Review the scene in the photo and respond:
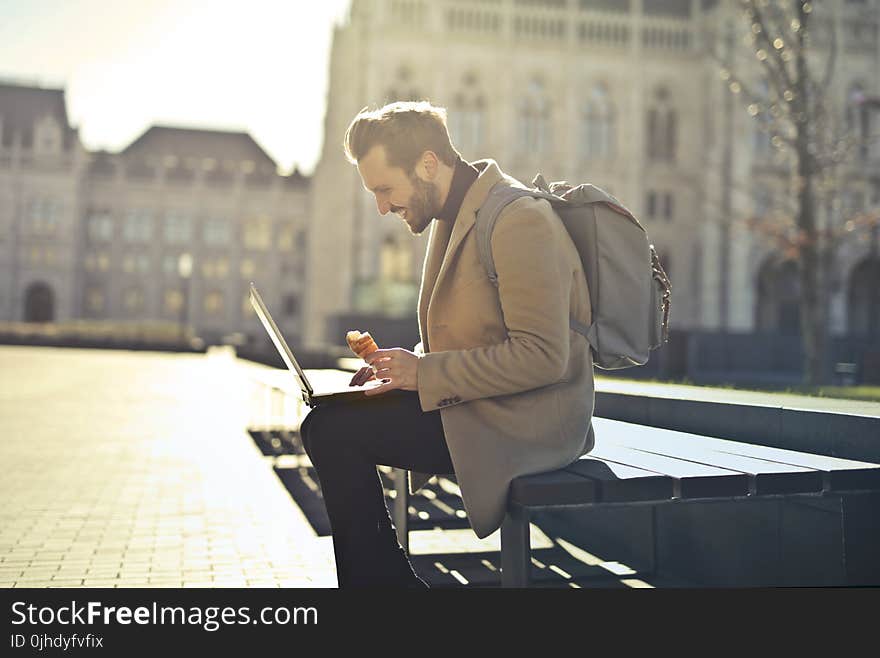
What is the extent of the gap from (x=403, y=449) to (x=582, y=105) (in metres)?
37.3

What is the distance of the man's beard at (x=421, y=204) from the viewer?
2521mm

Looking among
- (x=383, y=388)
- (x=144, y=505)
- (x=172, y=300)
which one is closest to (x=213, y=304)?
(x=172, y=300)

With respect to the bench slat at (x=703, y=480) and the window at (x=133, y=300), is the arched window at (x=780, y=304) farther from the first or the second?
the window at (x=133, y=300)

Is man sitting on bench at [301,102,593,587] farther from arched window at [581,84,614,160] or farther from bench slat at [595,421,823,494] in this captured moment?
arched window at [581,84,614,160]

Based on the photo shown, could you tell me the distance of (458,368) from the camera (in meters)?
2.32

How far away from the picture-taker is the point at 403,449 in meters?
2.51

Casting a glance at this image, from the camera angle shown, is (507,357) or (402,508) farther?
(402,508)

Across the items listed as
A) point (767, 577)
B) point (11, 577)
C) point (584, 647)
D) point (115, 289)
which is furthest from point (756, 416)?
point (115, 289)

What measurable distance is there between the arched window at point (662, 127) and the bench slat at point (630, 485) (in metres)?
38.5

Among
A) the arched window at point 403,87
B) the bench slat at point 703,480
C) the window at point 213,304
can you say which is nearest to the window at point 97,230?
the window at point 213,304

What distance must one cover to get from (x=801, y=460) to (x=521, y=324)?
100 cm

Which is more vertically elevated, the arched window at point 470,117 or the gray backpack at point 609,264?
the arched window at point 470,117

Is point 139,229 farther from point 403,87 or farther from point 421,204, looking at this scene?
point 421,204

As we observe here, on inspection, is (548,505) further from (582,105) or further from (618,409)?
(582,105)
